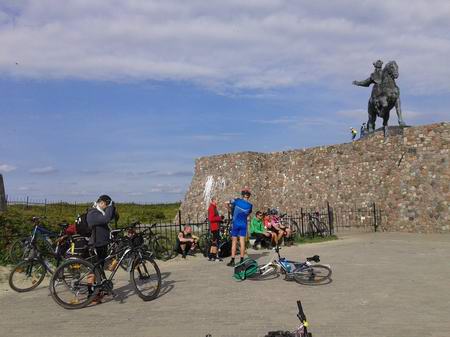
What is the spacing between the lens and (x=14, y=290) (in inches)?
345

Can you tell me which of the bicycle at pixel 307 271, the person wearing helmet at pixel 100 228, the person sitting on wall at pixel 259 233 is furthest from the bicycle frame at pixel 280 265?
the person sitting on wall at pixel 259 233

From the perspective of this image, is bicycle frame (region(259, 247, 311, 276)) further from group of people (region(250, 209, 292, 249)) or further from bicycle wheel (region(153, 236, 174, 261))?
group of people (region(250, 209, 292, 249))

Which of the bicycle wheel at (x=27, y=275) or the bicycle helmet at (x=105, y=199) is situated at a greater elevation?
the bicycle helmet at (x=105, y=199)

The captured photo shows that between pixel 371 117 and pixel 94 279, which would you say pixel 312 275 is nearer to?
pixel 94 279

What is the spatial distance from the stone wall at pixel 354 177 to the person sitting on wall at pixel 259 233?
23.1ft

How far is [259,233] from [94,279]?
23.5 ft

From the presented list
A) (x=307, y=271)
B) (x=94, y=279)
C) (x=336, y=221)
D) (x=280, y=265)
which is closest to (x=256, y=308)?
(x=307, y=271)

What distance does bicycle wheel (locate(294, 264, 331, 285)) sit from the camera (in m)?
8.47

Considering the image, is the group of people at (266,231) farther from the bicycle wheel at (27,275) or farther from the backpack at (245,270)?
the bicycle wheel at (27,275)

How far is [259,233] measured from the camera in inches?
547

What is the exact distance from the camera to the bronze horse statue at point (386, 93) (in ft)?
66.2

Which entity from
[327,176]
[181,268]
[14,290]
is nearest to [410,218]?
[327,176]

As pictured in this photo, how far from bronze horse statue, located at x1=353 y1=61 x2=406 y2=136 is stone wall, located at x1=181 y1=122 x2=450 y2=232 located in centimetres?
86

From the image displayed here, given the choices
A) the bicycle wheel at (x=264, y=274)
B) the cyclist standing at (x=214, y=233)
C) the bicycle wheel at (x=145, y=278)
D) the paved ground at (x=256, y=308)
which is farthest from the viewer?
the cyclist standing at (x=214, y=233)
